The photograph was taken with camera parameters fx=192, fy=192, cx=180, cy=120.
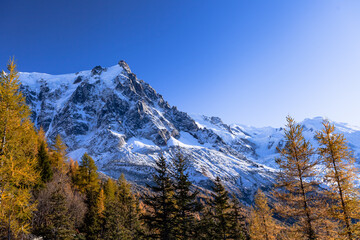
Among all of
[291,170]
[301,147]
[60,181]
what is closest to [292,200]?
[291,170]

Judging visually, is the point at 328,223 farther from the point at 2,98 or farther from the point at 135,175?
the point at 135,175

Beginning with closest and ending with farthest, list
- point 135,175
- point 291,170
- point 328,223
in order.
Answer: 1. point 328,223
2. point 291,170
3. point 135,175

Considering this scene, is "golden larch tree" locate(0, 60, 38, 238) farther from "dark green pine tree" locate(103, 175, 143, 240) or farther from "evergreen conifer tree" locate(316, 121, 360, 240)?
"dark green pine tree" locate(103, 175, 143, 240)

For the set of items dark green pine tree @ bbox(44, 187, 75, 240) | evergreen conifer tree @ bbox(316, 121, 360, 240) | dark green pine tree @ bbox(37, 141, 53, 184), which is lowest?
dark green pine tree @ bbox(44, 187, 75, 240)

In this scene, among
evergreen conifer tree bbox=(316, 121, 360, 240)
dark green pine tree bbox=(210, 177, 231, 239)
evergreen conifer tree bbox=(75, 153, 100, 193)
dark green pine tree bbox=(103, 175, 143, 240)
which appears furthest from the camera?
evergreen conifer tree bbox=(75, 153, 100, 193)

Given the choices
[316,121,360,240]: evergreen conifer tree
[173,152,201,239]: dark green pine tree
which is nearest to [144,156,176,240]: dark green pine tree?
[173,152,201,239]: dark green pine tree

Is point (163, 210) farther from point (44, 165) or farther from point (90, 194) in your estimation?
point (90, 194)

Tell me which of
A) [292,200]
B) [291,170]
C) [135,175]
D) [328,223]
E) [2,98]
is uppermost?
[135,175]

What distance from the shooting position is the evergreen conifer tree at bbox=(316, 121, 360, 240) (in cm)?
1179

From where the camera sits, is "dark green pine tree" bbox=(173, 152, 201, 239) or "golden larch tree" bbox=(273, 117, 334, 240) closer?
"golden larch tree" bbox=(273, 117, 334, 240)

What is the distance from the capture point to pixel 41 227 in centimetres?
2691

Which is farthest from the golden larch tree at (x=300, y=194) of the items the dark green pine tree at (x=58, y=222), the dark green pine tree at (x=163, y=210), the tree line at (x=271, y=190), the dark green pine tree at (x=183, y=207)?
the dark green pine tree at (x=58, y=222)

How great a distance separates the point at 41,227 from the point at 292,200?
105 ft

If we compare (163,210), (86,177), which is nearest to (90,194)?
(86,177)
